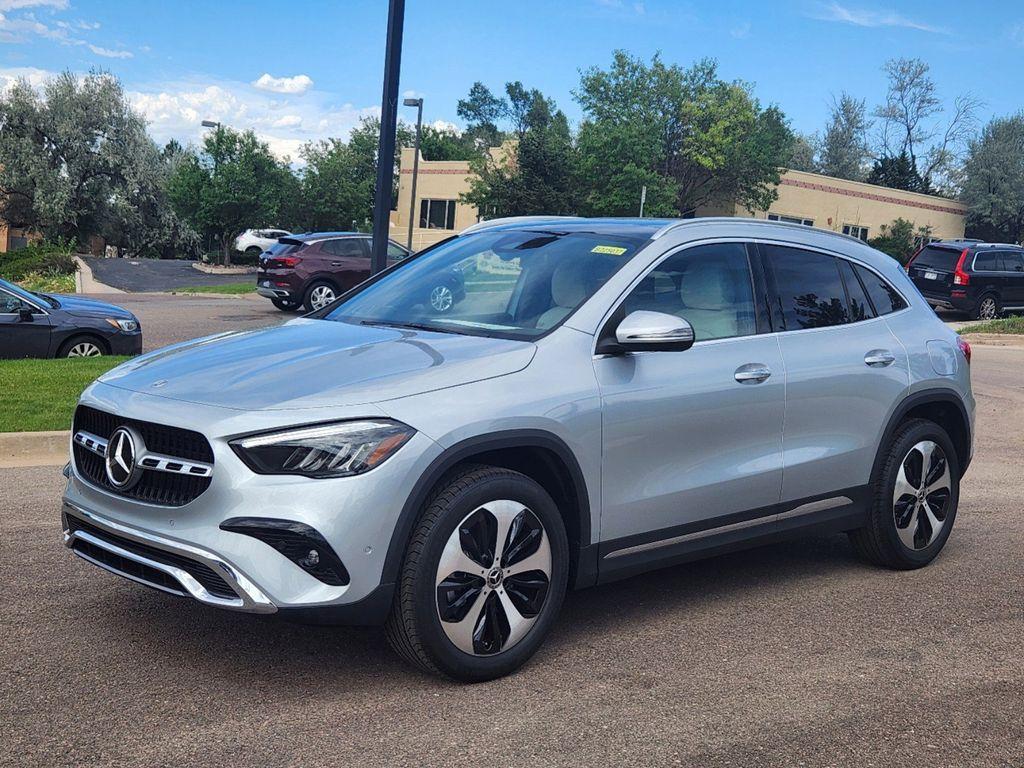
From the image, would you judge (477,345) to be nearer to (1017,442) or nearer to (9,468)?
(9,468)

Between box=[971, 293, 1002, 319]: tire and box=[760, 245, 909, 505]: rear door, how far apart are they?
71.3 ft

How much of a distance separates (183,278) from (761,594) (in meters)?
36.9

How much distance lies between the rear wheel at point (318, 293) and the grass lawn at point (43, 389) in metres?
10.5

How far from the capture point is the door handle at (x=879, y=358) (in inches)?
220

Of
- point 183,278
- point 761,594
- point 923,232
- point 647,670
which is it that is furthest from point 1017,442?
point 923,232

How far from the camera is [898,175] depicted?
250ft

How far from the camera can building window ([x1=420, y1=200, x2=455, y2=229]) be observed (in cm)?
6050

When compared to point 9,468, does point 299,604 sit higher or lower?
higher

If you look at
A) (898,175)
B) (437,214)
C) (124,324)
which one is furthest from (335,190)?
(124,324)

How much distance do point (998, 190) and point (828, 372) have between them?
207 ft

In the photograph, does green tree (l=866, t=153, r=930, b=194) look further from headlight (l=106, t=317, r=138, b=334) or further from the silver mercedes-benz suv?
the silver mercedes-benz suv

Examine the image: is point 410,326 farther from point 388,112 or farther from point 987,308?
point 987,308

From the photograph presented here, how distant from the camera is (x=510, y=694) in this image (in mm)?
4062

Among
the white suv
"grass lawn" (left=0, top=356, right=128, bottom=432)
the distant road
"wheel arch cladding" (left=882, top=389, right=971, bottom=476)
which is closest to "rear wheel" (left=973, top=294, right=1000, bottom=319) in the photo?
"grass lawn" (left=0, top=356, right=128, bottom=432)
